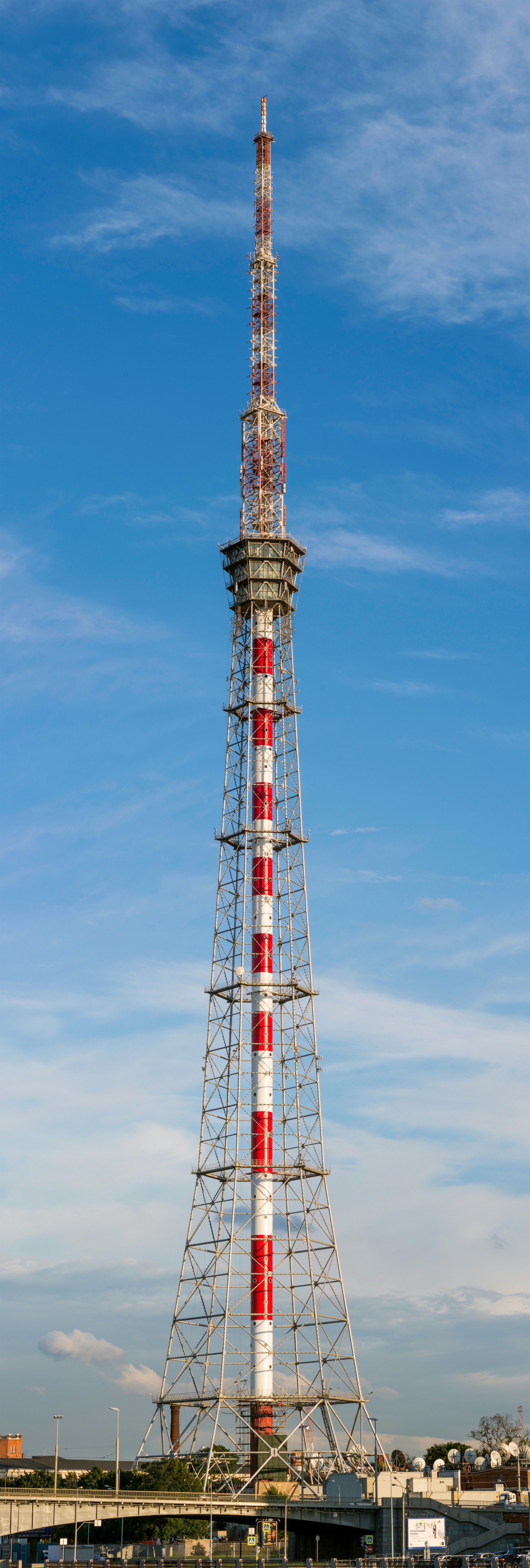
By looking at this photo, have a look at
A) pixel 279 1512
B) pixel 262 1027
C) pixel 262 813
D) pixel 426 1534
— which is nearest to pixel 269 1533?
pixel 279 1512

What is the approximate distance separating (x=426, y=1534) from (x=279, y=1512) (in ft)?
50.8

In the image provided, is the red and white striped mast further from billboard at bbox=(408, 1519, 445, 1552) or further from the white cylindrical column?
billboard at bbox=(408, 1519, 445, 1552)

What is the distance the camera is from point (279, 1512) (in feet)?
333

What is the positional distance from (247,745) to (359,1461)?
56177 mm

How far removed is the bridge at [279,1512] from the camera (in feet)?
304

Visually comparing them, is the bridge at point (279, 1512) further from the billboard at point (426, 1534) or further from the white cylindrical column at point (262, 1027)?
the white cylindrical column at point (262, 1027)

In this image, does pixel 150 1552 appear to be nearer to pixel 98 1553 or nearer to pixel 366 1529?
pixel 98 1553

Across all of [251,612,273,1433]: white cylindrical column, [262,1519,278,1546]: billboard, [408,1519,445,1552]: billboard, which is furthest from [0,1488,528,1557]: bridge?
[251,612,273,1433]: white cylindrical column

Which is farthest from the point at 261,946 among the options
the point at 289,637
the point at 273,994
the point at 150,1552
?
the point at 150,1552

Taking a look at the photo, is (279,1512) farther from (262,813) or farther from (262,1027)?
(262,813)

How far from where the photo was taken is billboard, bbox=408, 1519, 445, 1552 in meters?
88.9

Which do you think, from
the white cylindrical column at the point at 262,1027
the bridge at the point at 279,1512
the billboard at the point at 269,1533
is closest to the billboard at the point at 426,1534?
the bridge at the point at 279,1512

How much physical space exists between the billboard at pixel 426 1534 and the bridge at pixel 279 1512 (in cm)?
334

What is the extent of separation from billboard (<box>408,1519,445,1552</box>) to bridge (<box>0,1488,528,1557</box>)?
10.9 feet
